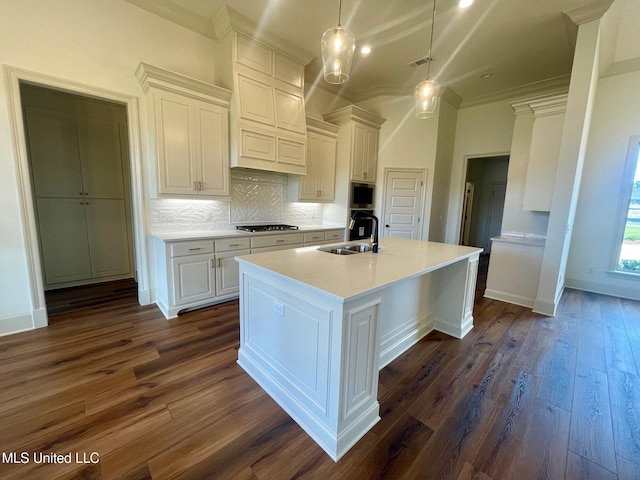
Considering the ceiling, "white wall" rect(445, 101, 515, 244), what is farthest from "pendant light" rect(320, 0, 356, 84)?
"white wall" rect(445, 101, 515, 244)

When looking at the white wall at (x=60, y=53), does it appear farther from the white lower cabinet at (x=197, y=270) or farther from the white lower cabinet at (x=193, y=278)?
the white lower cabinet at (x=193, y=278)

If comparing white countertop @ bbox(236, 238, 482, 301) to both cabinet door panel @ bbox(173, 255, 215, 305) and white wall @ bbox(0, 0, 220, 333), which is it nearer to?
cabinet door panel @ bbox(173, 255, 215, 305)

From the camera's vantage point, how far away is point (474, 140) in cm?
488

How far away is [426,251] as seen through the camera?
7.79 ft

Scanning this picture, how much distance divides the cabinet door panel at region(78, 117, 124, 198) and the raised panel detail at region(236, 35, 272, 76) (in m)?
2.28

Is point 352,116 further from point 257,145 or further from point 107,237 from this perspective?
point 107,237

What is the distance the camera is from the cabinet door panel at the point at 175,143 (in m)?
2.77

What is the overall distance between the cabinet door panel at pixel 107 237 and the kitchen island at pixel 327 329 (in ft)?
10.7

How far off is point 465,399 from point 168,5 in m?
4.48

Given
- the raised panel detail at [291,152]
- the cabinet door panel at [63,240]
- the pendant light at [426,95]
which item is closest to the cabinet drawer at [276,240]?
the raised panel detail at [291,152]

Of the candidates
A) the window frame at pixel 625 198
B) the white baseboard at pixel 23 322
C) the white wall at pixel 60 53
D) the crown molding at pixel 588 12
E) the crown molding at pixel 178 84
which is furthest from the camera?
the window frame at pixel 625 198

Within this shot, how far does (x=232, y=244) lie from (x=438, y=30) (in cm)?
345

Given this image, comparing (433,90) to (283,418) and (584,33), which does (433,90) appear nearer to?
(584,33)

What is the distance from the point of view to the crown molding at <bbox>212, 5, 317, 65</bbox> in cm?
287
